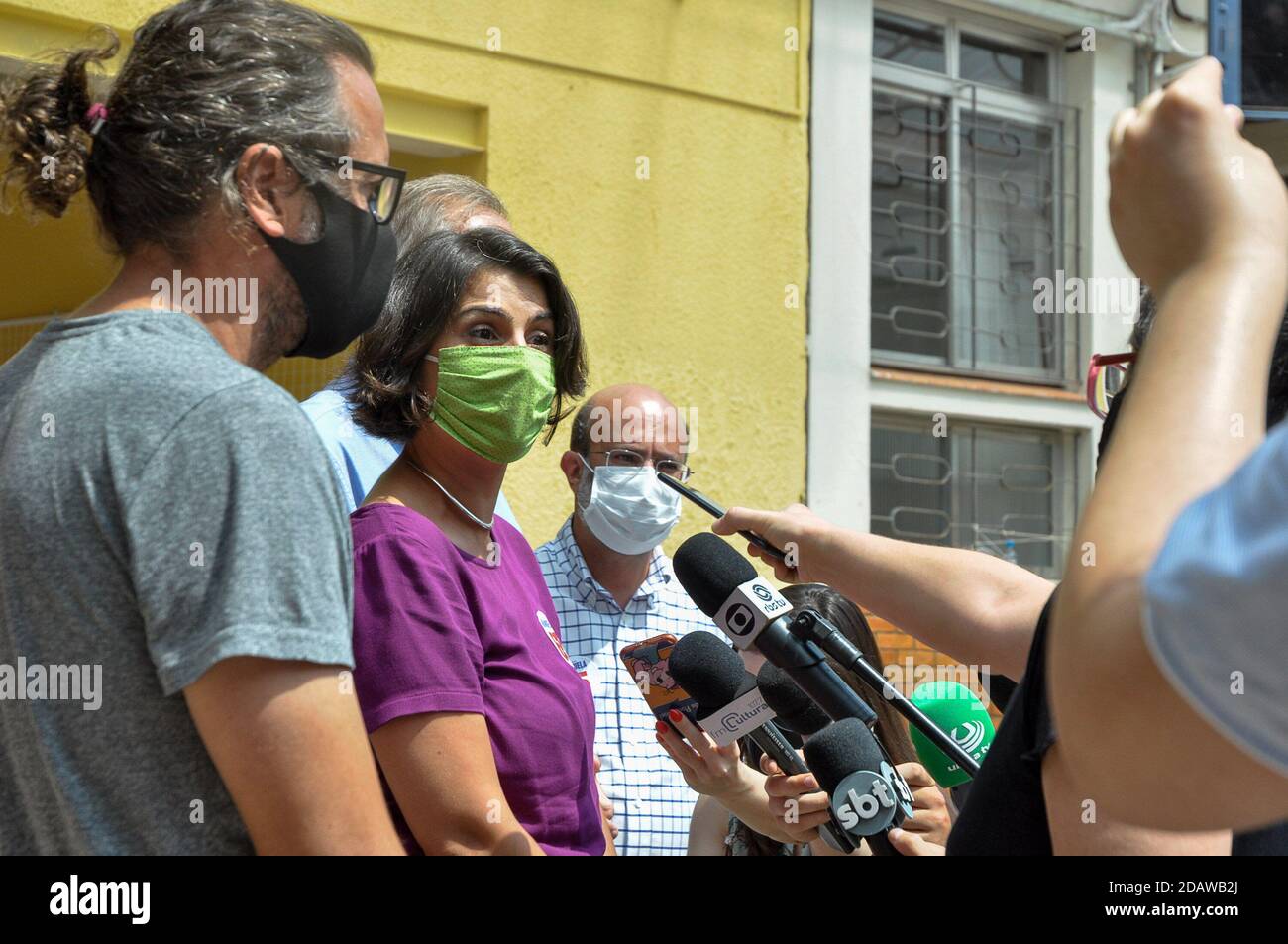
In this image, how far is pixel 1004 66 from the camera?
7031mm

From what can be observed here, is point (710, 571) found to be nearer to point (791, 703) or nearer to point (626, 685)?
point (791, 703)

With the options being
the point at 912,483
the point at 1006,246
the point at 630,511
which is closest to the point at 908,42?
the point at 1006,246

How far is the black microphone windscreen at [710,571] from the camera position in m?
2.43

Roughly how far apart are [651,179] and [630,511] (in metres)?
1.92

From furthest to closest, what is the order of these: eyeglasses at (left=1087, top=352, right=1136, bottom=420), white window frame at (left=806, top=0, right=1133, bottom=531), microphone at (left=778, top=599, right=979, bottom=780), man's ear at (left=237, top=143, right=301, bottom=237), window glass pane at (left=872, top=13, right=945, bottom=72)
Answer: window glass pane at (left=872, top=13, right=945, bottom=72) < white window frame at (left=806, top=0, right=1133, bottom=531) < microphone at (left=778, top=599, right=979, bottom=780) < eyeglasses at (left=1087, top=352, right=1136, bottom=420) < man's ear at (left=237, top=143, right=301, bottom=237)

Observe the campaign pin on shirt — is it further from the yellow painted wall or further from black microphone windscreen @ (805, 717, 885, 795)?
the yellow painted wall

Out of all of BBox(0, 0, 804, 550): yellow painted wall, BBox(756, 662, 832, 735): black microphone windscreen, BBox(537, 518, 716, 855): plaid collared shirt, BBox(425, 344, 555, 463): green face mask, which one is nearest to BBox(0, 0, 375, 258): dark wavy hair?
BBox(425, 344, 555, 463): green face mask

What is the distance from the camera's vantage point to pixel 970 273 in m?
6.86

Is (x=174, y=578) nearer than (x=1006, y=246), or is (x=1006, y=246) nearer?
(x=174, y=578)

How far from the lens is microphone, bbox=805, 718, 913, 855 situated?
224cm

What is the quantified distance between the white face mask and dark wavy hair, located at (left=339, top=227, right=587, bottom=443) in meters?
1.93

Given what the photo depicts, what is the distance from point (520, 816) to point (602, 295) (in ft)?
12.3
